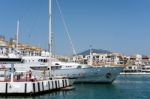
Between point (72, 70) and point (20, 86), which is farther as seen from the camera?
point (72, 70)

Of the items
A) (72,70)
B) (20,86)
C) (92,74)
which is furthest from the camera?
(92,74)

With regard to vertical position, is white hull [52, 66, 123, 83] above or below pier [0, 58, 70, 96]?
above

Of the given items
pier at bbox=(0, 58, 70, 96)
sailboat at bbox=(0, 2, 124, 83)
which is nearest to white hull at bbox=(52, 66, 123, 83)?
sailboat at bbox=(0, 2, 124, 83)

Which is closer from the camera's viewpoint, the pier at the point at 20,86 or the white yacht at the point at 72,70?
the pier at the point at 20,86

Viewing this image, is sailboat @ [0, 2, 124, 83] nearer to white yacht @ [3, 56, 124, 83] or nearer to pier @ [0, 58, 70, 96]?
white yacht @ [3, 56, 124, 83]

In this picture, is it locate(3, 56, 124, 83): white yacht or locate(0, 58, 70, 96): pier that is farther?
locate(3, 56, 124, 83): white yacht

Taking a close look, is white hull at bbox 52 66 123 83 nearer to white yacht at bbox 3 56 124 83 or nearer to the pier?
white yacht at bbox 3 56 124 83

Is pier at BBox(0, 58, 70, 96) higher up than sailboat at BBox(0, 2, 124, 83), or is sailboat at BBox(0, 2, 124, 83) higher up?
sailboat at BBox(0, 2, 124, 83)

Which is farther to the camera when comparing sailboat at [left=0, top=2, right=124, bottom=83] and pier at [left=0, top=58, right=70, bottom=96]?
sailboat at [left=0, top=2, right=124, bottom=83]

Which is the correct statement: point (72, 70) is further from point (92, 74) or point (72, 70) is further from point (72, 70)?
point (92, 74)

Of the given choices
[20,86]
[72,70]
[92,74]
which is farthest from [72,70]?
[20,86]

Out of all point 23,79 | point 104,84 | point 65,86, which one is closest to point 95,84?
point 104,84

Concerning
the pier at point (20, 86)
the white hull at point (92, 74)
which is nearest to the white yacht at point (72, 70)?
the white hull at point (92, 74)

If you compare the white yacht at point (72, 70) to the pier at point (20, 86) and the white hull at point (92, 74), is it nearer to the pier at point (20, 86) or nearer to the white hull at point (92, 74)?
the white hull at point (92, 74)
